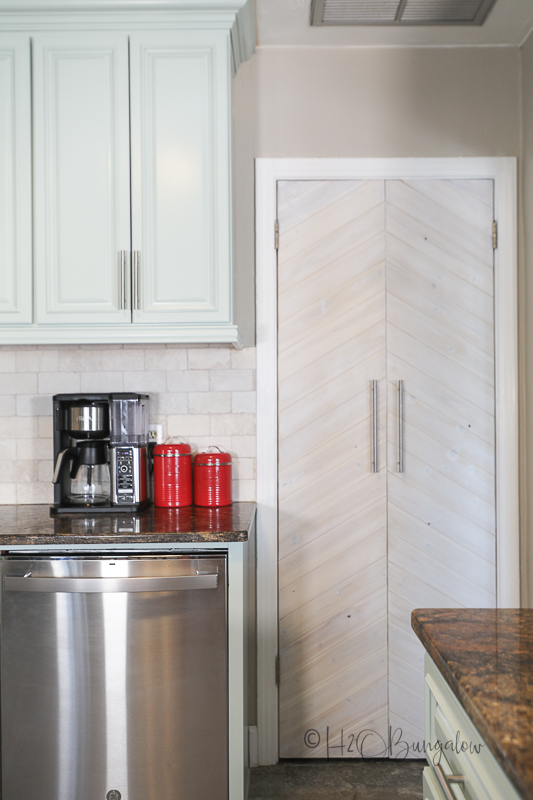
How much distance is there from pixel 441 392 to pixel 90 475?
144 centimetres

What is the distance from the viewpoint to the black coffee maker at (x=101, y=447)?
2.05m

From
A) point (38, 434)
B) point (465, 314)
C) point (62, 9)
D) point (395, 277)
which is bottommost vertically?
point (38, 434)

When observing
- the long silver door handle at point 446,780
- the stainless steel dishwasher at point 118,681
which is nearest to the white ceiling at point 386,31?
the stainless steel dishwasher at point 118,681

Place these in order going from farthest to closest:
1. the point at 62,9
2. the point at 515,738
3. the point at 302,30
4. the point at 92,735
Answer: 1. the point at 302,30
2. the point at 62,9
3. the point at 92,735
4. the point at 515,738

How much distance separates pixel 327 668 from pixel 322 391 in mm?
1133

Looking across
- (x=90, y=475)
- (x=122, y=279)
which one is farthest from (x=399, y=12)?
(x=90, y=475)

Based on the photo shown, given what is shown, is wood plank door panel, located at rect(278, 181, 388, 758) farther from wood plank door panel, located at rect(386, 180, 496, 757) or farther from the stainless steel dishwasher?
the stainless steel dishwasher

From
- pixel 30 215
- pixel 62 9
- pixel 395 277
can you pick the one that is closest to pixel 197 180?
pixel 30 215

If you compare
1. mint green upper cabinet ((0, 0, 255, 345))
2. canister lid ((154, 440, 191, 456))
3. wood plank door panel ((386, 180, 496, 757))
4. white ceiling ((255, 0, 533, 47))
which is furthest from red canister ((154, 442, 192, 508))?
white ceiling ((255, 0, 533, 47))

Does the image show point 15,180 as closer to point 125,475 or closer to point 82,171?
point 82,171

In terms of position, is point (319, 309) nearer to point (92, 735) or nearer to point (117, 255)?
point (117, 255)

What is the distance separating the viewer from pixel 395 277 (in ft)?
7.63

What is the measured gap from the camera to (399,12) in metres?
2.11

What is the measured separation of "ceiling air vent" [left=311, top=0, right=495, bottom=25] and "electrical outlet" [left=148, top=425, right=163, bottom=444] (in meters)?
1.69
